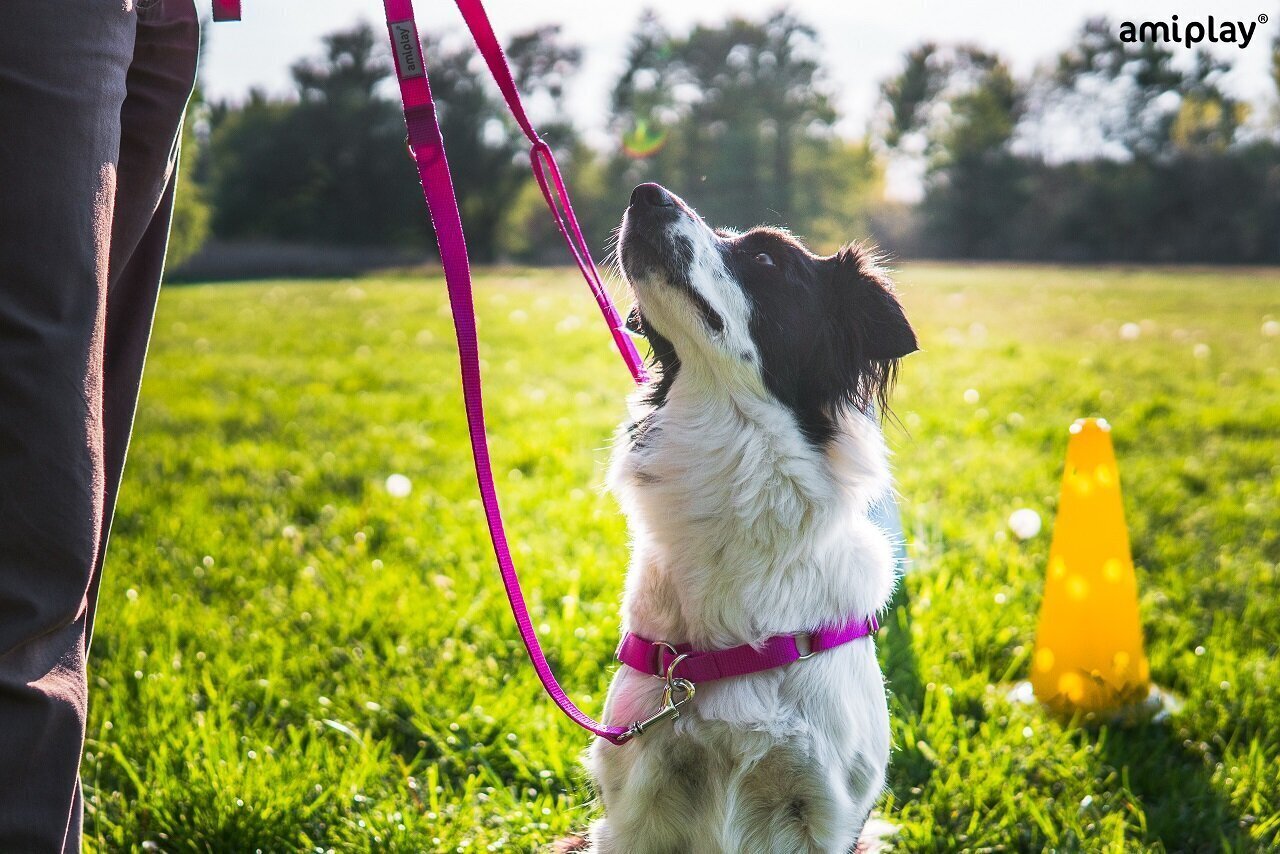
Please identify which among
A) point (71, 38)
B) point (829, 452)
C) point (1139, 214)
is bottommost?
point (829, 452)

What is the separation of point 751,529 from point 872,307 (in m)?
0.57

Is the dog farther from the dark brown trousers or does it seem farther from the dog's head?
the dark brown trousers

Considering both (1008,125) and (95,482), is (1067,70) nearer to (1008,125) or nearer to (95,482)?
(1008,125)

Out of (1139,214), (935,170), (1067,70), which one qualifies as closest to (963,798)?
(1139,214)

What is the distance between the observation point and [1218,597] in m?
3.83

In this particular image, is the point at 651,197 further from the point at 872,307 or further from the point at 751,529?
the point at 751,529

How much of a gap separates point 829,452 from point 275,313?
Result: 12916mm

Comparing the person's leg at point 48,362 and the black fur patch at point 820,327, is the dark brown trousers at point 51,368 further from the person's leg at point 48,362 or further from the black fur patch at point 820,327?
the black fur patch at point 820,327

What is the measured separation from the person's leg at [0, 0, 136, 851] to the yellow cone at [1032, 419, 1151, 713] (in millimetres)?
2487

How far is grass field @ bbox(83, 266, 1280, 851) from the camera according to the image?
2498 millimetres

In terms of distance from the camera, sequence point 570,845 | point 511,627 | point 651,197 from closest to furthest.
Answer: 1. point 651,197
2. point 570,845
3. point 511,627

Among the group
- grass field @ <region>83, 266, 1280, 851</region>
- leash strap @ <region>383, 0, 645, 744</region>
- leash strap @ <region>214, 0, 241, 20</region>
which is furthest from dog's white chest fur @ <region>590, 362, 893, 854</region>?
leash strap @ <region>214, 0, 241, 20</region>

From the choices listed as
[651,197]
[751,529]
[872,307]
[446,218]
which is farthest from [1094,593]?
[446,218]

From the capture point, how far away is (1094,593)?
2914mm
